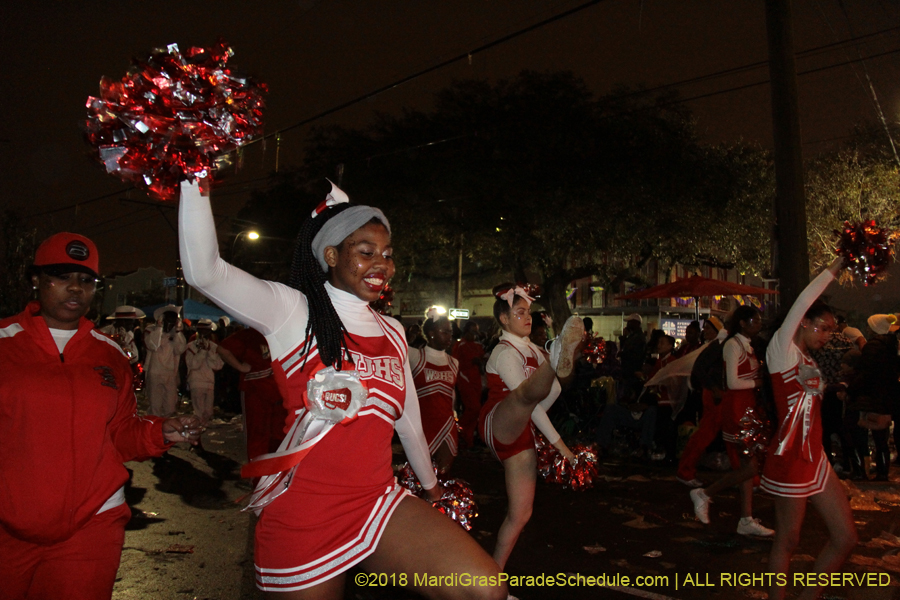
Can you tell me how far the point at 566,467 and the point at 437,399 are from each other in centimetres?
223

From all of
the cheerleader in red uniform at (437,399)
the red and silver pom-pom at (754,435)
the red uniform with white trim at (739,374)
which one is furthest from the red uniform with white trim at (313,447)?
the red uniform with white trim at (739,374)

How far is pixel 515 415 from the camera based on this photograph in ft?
12.0

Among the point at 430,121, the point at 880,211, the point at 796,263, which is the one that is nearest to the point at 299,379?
the point at 796,263

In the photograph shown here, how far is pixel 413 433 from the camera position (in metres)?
2.71

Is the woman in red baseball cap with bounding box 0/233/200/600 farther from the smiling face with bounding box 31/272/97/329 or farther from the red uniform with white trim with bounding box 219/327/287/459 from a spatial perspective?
the red uniform with white trim with bounding box 219/327/287/459

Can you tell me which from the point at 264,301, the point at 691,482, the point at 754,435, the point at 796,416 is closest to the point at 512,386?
the point at 796,416

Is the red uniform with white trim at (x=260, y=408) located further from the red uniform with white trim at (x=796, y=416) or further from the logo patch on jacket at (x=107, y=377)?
the red uniform with white trim at (x=796, y=416)

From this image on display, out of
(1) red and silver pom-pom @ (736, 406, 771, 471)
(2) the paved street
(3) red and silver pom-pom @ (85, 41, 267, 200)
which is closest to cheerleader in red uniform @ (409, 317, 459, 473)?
(2) the paved street

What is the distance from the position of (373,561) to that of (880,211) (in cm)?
2454

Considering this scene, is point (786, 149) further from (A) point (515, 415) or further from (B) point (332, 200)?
(B) point (332, 200)

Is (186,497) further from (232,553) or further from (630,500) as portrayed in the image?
(630,500)

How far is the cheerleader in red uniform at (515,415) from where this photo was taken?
12.3ft

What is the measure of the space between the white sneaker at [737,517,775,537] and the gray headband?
486 centimetres

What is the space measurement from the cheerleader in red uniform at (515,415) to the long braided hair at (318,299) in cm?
114
